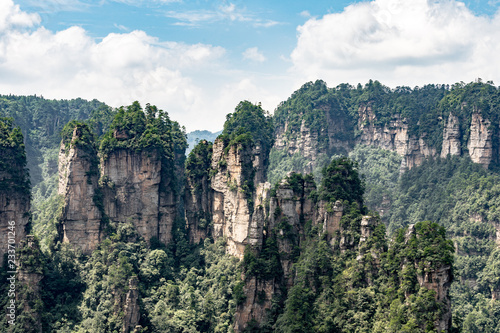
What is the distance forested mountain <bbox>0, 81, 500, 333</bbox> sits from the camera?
160ft

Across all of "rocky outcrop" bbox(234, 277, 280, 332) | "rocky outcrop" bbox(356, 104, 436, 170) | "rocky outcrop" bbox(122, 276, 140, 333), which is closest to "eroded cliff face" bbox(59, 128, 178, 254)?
"rocky outcrop" bbox(122, 276, 140, 333)

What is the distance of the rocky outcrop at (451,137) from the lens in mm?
101375

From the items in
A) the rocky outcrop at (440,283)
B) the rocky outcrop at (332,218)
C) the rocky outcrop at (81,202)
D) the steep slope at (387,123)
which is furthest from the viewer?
the steep slope at (387,123)

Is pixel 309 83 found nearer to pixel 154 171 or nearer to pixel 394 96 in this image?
pixel 394 96

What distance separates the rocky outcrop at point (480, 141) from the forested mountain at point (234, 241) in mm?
205

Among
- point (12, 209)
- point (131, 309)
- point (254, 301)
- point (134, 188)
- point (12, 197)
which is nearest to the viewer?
point (254, 301)

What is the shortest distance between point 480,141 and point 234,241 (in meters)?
48.6

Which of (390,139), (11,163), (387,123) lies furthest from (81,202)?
(390,139)

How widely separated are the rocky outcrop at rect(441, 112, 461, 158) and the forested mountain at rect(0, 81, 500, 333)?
3.05 feet

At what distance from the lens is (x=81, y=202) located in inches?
2618

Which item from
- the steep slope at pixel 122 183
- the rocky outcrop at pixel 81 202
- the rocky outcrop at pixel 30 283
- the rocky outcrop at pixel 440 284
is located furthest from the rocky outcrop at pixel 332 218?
the rocky outcrop at pixel 30 283

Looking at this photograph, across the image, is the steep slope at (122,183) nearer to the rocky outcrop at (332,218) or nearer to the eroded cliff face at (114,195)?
the eroded cliff face at (114,195)

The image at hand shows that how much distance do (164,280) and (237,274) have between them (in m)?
8.05

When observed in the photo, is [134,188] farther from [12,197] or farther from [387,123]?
[387,123]
